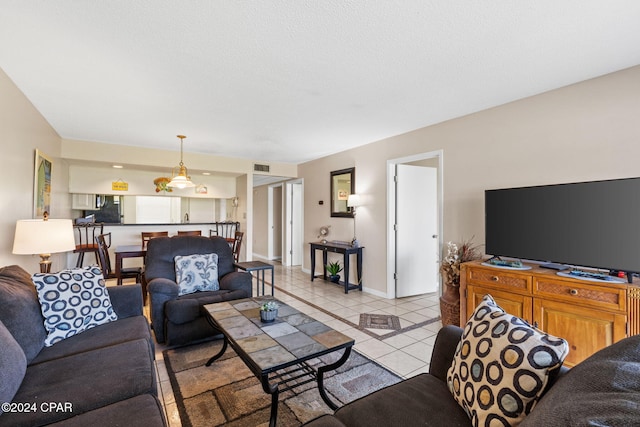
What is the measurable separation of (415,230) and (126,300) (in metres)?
3.76

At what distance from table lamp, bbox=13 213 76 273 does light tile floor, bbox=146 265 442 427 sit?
1.26 metres

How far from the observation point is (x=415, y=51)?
82.4 inches

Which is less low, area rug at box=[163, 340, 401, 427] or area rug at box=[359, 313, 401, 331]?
area rug at box=[163, 340, 401, 427]

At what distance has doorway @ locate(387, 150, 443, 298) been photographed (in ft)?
14.5

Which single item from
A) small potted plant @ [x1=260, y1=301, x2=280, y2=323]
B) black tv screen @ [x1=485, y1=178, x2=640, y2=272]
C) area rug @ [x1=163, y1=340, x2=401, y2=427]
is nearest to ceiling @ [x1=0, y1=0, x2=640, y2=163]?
black tv screen @ [x1=485, y1=178, x2=640, y2=272]

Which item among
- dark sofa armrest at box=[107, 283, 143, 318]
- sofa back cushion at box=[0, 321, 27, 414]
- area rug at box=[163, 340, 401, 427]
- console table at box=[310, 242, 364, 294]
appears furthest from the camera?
console table at box=[310, 242, 364, 294]

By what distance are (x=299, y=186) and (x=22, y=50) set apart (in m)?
5.45

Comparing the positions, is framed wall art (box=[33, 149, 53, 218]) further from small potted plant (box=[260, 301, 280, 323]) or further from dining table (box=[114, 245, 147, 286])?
small potted plant (box=[260, 301, 280, 323])

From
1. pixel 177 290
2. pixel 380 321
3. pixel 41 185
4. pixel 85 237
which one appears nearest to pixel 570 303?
pixel 380 321

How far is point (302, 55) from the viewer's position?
7.07ft

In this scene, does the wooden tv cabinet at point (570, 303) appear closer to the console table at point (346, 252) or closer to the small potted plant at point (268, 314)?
the small potted plant at point (268, 314)

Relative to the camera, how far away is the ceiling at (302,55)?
1689 mm

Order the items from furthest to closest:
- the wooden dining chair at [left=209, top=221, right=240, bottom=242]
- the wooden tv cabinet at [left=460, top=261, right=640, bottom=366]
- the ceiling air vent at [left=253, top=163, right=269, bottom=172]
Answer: the wooden dining chair at [left=209, top=221, right=240, bottom=242] → the ceiling air vent at [left=253, top=163, right=269, bottom=172] → the wooden tv cabinet at [left=460, top=261, right=640, bottom=366]

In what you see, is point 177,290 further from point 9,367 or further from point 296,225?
point 296,225
